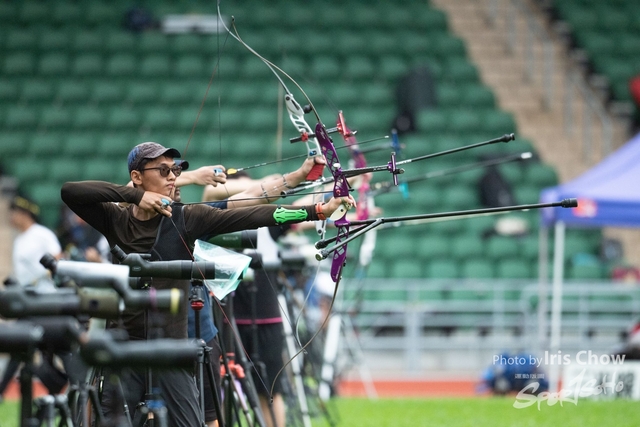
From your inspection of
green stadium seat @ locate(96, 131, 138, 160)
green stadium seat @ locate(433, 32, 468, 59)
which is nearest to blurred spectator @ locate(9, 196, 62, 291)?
green stadium seat @ locate(96, 131, 138, 160)

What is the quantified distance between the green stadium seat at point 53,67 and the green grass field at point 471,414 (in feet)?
24.5

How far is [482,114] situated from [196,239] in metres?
11.5

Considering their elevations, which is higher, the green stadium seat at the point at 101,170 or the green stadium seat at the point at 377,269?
the green stadium seat at the point at 101,170

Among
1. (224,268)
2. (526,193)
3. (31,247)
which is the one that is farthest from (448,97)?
(224,268)

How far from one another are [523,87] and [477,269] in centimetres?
441

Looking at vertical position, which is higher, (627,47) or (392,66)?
(627,47)

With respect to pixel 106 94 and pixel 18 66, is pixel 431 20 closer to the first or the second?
pixel 106 94

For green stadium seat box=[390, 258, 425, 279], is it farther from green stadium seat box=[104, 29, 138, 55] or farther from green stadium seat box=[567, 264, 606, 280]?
green stadium seat box=[104, 29, 138, 55]

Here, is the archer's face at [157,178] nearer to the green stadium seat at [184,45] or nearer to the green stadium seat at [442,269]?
the green stadium seat at [442,269]

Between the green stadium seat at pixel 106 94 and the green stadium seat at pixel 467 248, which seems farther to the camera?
the green stadium seat at pixel 106 94

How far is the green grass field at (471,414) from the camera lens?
25.9ft

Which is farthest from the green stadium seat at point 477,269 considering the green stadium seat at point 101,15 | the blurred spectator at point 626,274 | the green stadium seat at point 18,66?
the green stadium seat at point 18,66

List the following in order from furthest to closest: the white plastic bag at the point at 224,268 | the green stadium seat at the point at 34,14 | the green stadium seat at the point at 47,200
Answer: the green stadium seat at the point at 34,14 → the green stadium seat at the point at 47,200 → the white plastic bag at the point at 224,268

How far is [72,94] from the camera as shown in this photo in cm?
1584
